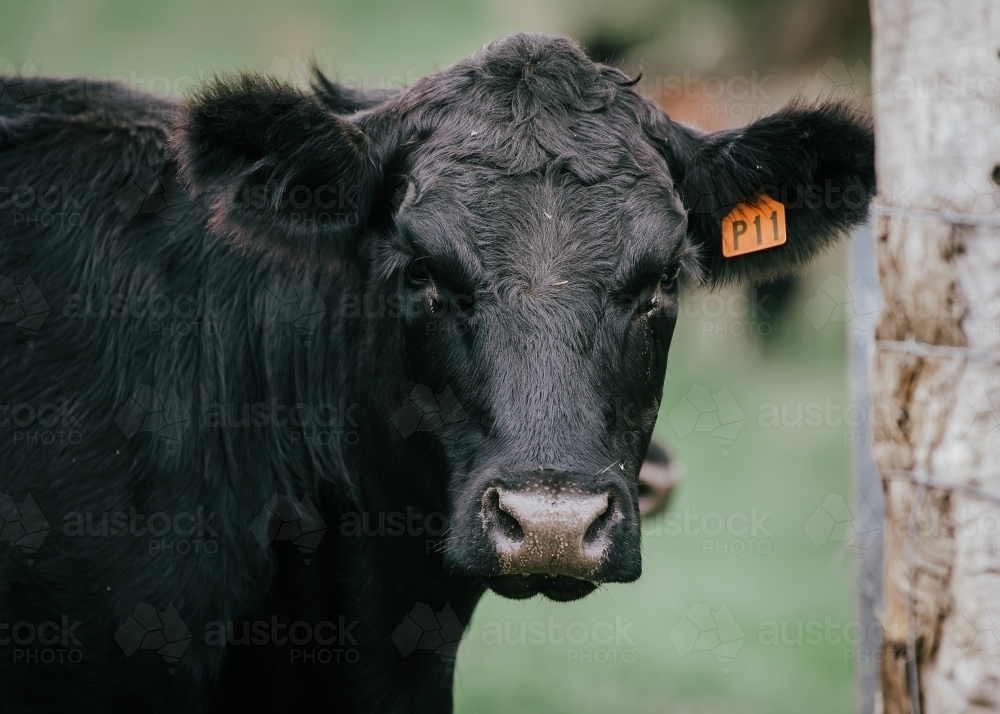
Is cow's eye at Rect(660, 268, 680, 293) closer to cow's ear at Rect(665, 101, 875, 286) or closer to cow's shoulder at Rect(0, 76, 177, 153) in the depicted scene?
cow's ear at Rect(665, 101, 875, 286)

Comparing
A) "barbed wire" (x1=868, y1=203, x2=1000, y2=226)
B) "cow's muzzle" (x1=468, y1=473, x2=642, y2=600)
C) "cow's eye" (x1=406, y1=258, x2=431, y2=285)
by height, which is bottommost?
"cow's muzzle" (x1=468, y1=473, x2=642, y2=600)

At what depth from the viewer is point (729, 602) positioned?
7387 millimetres

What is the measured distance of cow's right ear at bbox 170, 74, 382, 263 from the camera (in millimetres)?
3154

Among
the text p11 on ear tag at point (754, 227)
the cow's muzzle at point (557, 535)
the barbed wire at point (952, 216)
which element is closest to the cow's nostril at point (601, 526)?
the cow's muzzle at point (557, 535)

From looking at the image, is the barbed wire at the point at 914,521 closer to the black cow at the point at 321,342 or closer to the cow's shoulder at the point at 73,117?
the black cow at the point at 321,342

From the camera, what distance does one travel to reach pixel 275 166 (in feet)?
10.8

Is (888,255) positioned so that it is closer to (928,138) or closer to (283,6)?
(928,138)

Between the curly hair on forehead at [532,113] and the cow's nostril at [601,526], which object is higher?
the curly hair on forehead at [532,113]

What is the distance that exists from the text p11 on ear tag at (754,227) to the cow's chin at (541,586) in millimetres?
1567

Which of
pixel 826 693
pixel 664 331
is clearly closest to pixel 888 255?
pixel 664 331

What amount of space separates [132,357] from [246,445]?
498 millimetres

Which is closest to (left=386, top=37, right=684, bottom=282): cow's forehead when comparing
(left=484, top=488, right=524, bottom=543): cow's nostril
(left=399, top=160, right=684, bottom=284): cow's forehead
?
(left=399, top=160, right=684, bottom=284): cow's forehead

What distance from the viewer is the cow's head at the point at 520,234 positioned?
2861mm

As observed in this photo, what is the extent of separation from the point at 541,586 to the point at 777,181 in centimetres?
183
